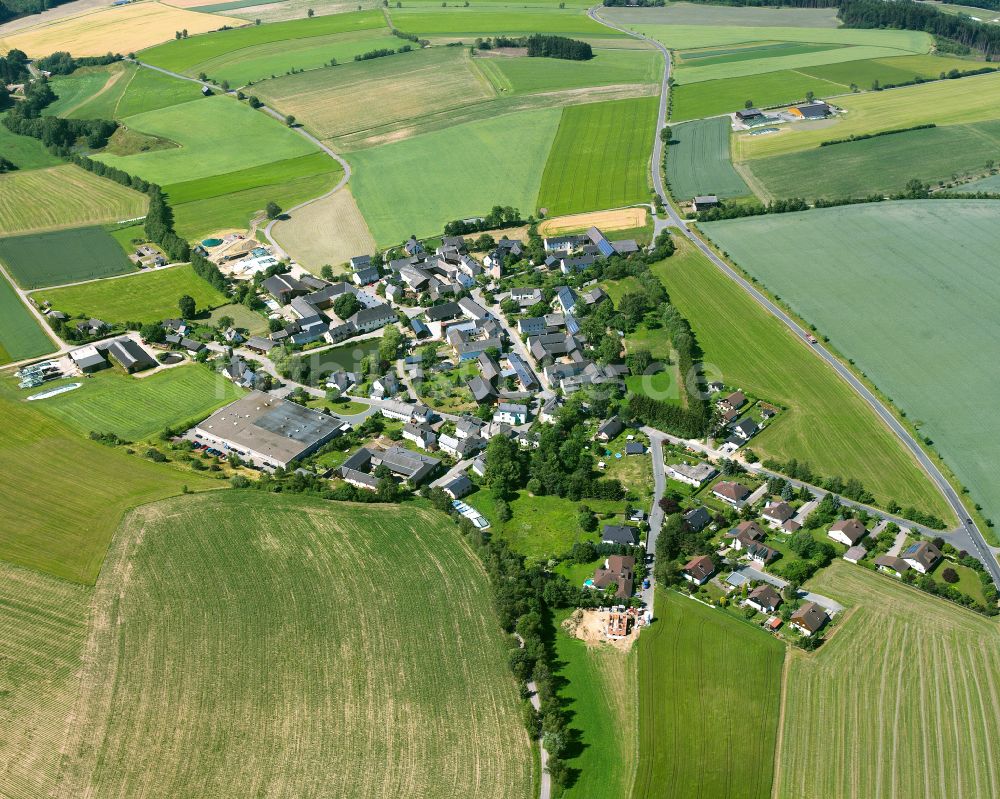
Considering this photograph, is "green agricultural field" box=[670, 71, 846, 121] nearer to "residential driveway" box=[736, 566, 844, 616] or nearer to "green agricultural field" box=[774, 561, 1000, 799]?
"residential driveway" box=[736, 566, 844, 616]

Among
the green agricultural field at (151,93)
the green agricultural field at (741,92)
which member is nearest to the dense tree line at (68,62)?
the green agricultural field at (151,93)

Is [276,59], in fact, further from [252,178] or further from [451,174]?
[451,174]

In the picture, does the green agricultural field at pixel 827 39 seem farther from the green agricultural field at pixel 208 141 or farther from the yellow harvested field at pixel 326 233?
the yellow harvested field at pixel 326 233

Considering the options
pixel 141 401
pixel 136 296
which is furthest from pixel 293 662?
pixel 136 296

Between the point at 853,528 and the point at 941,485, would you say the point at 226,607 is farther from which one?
the point at 941,485

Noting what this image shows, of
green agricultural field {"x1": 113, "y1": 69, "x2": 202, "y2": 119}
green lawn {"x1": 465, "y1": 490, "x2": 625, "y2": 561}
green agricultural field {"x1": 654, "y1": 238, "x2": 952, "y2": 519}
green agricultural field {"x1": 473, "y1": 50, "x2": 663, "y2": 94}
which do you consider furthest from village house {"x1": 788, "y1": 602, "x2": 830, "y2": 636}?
green agricultural field {"x1": 113, "y1": 69, "x2": 202, "y2": 119}

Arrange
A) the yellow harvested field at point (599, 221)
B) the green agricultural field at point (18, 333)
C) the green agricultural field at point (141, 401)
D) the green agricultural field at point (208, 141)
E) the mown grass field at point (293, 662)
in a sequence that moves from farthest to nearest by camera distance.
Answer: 1. the green agricultural field at point (208, 141)
2. the yellow harvested field at point (599, 221)
3. the green agricultural field at point (18, 333)
4. the green agricultural field at point (141, 401)
5. the mown grass field at point (293, 662)
